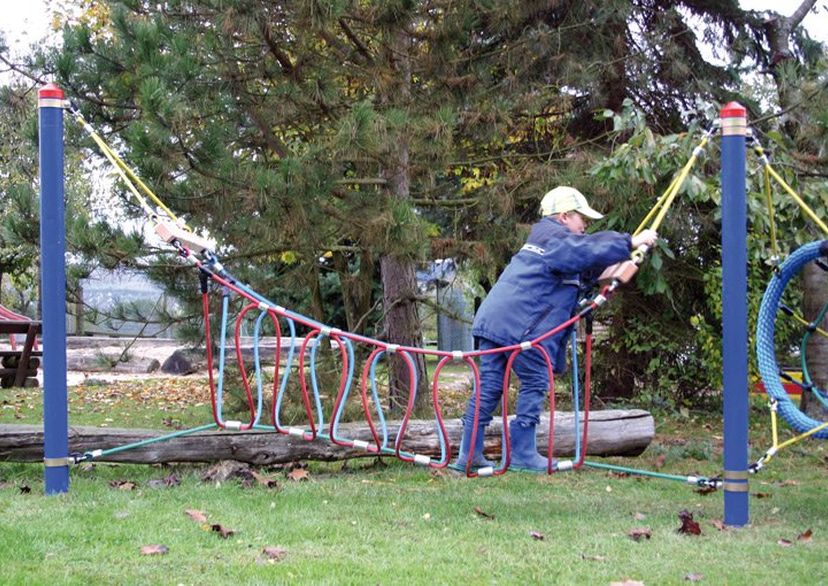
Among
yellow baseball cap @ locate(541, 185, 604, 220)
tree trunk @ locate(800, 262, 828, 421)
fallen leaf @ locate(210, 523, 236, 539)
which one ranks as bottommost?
fallen leaf @ locate(210, 523, 236, 539)

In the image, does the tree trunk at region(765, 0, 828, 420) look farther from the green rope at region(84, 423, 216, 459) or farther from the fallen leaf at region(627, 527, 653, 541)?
the green rope at region(84, 423, 216, 459)

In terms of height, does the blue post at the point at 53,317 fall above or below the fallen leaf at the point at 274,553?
above

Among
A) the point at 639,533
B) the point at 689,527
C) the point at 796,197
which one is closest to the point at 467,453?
the point at 639,533

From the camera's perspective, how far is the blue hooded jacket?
5016 mm

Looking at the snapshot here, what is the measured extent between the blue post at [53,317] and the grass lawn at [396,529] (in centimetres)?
21

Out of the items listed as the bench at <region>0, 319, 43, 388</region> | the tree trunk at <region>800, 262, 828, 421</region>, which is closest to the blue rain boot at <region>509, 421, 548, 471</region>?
the tree trunk at <region>800, 262, 828, 421</region>

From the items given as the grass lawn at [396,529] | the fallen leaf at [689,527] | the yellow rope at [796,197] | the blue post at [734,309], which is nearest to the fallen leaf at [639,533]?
the grass lawn at [396,529]

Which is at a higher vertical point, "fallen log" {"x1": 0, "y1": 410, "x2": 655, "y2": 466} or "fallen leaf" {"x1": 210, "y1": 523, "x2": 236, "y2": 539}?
"fallen log" {"x1": 0, "y1": 410, "x2": 655, "y2": 466}

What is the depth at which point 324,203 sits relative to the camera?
290 inches

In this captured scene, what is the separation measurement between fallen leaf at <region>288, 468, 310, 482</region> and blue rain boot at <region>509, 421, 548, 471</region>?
1545 mm

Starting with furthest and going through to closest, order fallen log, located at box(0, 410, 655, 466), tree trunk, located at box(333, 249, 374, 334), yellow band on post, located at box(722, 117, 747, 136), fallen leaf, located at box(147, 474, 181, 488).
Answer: tree trunk, located at box(333, 249, 374, 334)
fallen log, located at box(0, 410, 655, 466)
fallen leaf, located at box(147, 474, 181, 488)
yellow band on post, located at box(722, 117, 747, 136)

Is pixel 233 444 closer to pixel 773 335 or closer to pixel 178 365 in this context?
pixel 773 335

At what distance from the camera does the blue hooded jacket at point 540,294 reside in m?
5.02

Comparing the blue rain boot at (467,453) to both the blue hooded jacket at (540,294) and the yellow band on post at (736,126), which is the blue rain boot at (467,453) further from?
the yellow band on post at (736,126)
